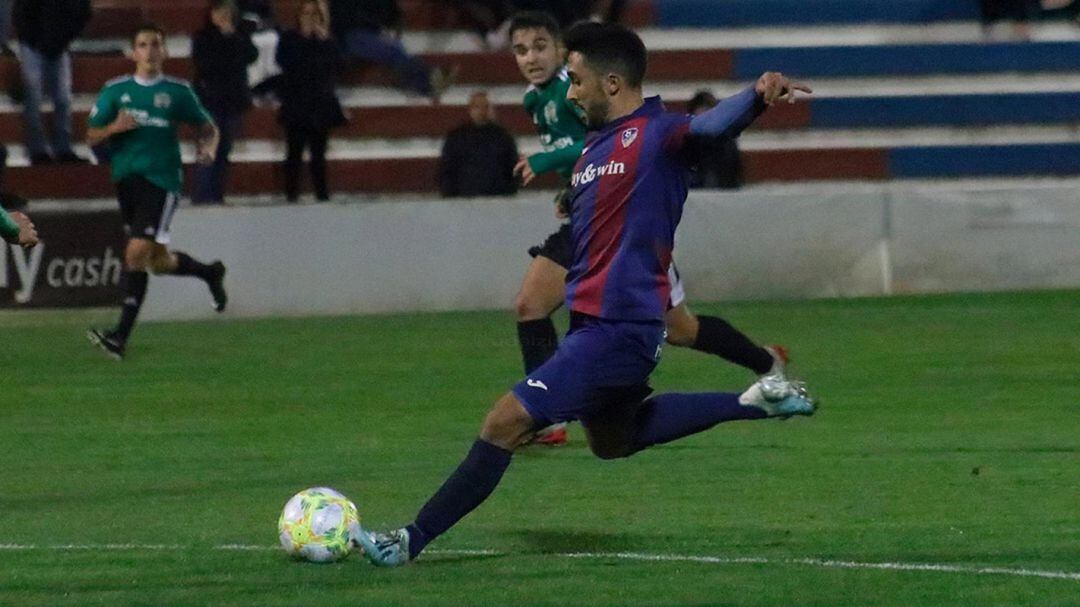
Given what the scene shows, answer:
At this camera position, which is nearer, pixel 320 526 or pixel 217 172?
pixel 320 526

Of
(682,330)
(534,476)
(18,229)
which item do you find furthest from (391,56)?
(18,229)

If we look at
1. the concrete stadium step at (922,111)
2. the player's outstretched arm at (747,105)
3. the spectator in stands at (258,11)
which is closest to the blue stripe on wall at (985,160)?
the concrete stadium step at (922,111)

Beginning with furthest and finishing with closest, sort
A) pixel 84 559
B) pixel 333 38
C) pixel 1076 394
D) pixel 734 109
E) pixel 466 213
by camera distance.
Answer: pixel 333 38 → pixel 466 213 → pixel 1076 394 → pixel 84 559 → pixel 734 109

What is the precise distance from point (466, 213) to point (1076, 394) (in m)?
6.51

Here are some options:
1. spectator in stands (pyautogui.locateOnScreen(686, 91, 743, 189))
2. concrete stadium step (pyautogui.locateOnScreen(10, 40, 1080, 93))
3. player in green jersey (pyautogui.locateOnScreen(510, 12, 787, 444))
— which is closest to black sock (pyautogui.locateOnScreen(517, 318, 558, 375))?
player in green jersey (pyautogui.locateOnScreen(510, 12, 787, 444))

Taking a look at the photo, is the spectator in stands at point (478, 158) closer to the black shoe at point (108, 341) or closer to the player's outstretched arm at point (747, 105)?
the black shoe at point (108, 341)

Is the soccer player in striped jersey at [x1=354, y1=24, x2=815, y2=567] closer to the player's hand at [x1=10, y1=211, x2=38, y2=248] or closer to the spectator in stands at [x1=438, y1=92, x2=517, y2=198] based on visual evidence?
the player's hand at [x1=10, y1=211, x2=38, y2=248]

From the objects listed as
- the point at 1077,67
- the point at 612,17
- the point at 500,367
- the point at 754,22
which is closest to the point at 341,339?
the point at 500,367

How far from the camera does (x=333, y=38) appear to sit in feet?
61.5

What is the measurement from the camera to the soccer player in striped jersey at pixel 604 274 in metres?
6.46

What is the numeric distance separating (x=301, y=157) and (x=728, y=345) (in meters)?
9.48

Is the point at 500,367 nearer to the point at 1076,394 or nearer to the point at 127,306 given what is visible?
the point at 127,306

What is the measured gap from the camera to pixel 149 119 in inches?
541

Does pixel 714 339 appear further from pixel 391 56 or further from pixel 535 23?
pixel 391 56
